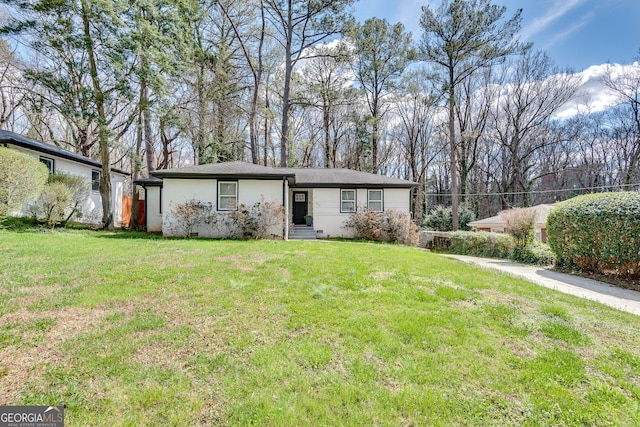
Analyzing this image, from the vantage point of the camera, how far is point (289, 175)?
11492mm

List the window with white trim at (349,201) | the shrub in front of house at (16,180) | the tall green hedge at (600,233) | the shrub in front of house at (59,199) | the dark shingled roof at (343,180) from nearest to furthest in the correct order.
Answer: the tall green hedge at (600,233), the shrub in front of house at (16,180), the shrub in front of house at (59,199), the dark shingled roof at (343,180), the window with white trim at (349,201)

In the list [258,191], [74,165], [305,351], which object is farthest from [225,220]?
[305,351]

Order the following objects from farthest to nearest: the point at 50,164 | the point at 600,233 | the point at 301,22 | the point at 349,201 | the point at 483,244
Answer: the point at 301,22 < the point at 349,201 < the point at 483,244 < the point at 50,164 < the point at 600,233

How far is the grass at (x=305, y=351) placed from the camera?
2.17 metres

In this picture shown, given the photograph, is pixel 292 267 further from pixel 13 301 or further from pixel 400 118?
pixel 400 118

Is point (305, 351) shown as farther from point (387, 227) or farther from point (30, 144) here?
point (30, 144)

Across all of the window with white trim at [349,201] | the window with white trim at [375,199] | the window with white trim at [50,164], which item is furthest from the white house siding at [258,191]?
the window with white trim at [50,164]

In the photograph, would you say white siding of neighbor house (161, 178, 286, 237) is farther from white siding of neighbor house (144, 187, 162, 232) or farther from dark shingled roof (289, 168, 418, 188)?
white siding of neighbor house (144, 187, 162, 232)

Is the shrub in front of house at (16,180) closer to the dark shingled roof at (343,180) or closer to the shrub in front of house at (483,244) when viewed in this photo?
the dark shingled roof at (343,180)

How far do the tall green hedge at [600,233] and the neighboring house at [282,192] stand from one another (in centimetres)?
657

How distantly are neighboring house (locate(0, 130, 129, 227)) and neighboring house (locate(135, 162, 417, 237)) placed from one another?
2.55 metres

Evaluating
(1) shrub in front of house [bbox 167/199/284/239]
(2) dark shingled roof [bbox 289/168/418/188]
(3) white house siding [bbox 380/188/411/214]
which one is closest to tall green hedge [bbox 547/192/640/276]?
(3) white house siding [bbox 380/188/411/214]

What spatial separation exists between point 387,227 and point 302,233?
4143mm

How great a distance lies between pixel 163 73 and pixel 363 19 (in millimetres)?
14651
